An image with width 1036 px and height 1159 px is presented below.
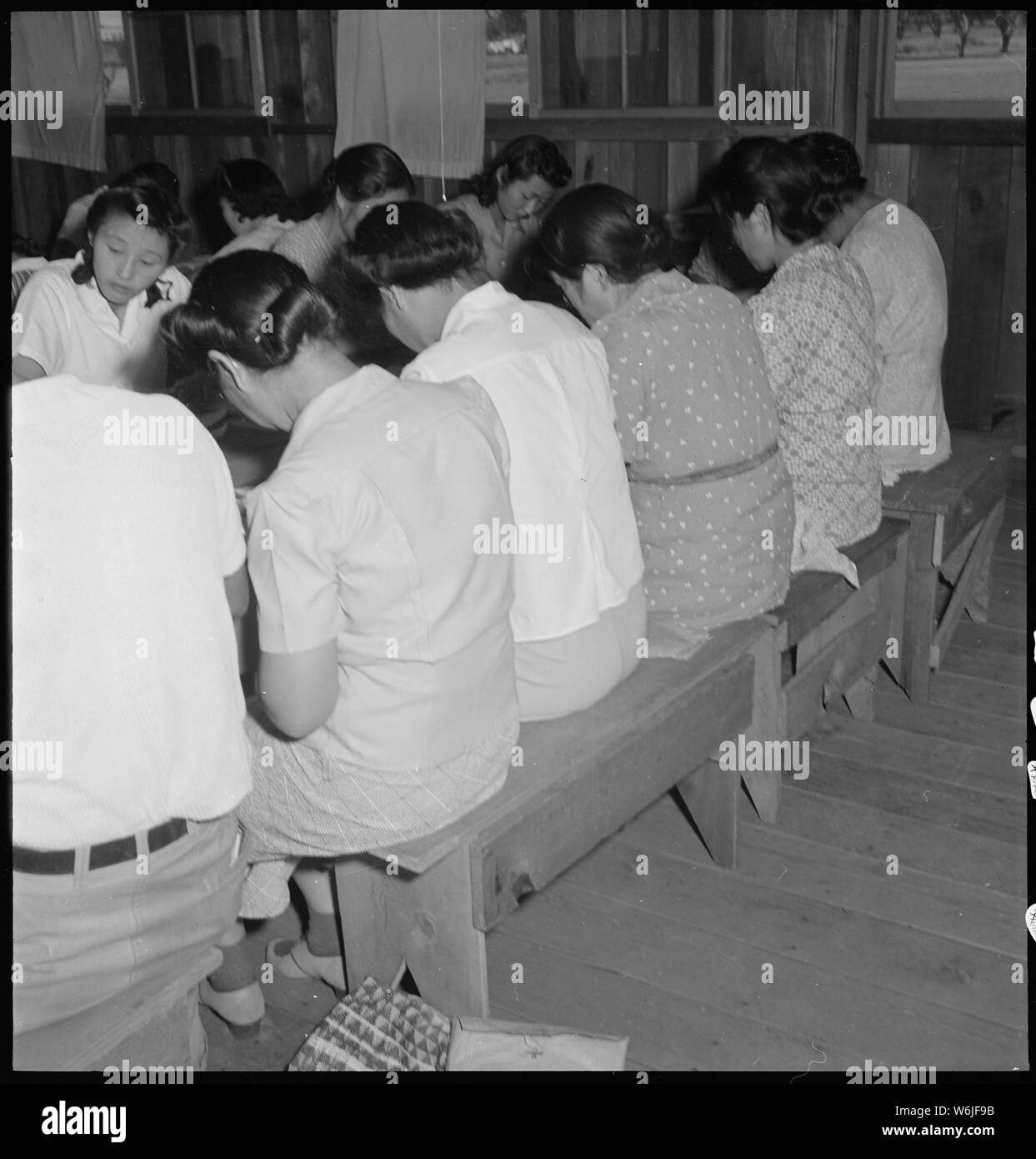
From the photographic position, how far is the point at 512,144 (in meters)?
4.29

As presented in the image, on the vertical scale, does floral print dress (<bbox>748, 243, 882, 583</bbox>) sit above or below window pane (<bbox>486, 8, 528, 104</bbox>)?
below

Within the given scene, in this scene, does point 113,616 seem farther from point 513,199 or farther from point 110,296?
point 513,199

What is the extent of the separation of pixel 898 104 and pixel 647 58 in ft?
3.22

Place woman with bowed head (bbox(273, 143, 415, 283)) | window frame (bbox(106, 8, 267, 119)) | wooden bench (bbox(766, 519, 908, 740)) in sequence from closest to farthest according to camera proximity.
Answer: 1. wooden bench (bbox(766, 519, 908, 740))
2. woman with bowed head (bbox(273, 143, 415, 283))
3. window frame (bbox(106, 8, 267, 119))

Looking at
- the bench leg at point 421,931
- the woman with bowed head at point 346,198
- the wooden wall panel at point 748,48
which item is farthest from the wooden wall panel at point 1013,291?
the bench leg at point 421,931

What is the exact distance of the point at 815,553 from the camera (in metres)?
2.83

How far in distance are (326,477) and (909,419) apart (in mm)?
2152

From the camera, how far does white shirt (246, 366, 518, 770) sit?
5.19 feet

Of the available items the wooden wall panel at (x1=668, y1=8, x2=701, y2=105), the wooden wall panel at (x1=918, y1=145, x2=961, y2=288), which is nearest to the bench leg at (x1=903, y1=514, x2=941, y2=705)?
the wooden wall panel at (x1=918, y1=145, x2=961, y2=288)

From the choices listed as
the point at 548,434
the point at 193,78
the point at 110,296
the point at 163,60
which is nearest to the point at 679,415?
the point at 548,434

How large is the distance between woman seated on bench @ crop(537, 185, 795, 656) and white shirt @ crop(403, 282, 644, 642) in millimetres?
190

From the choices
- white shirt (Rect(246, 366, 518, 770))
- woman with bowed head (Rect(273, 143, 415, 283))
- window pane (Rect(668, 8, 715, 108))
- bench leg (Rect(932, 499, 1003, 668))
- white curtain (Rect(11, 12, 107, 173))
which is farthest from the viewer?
white curtain (Rect(11, 12, 107, 173))

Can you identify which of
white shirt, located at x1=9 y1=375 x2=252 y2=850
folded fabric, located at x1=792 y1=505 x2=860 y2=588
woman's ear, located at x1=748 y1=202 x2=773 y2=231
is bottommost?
folded fabric, located at x1=792 y1=505 x2=860 y2=588

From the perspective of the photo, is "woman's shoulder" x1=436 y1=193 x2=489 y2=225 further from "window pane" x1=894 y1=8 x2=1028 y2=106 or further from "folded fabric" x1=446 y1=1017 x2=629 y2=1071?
"folded fabric" x1=446 y1=1017 x2=629 y2=1071
